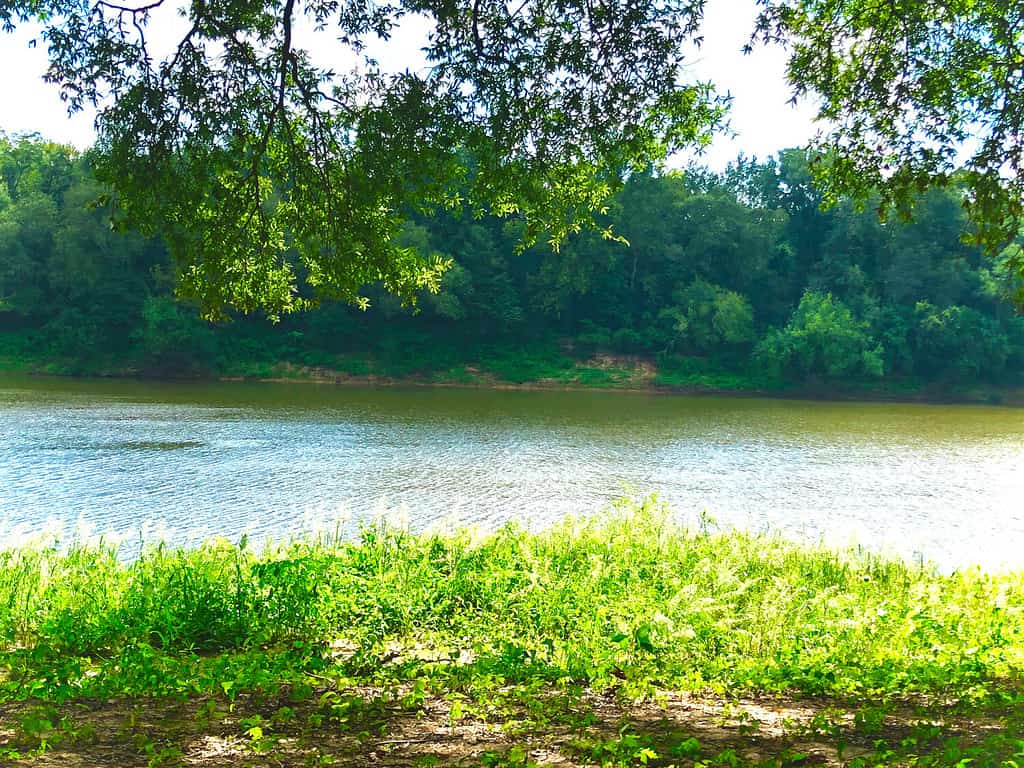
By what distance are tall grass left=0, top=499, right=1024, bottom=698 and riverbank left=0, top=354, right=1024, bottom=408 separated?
52.4m

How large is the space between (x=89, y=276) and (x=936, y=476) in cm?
5585

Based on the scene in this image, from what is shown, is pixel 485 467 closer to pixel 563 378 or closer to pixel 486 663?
pixel 486 663

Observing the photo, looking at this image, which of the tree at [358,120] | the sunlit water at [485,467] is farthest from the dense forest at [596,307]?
the tree at [358,120]

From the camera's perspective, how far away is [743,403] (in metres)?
55.3

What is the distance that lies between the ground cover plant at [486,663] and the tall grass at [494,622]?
27mm

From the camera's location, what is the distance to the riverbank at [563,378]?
61969 millimetres

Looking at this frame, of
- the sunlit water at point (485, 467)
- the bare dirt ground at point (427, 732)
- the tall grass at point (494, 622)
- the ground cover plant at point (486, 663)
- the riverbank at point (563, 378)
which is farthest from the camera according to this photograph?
the riverbank at point (563, 378)

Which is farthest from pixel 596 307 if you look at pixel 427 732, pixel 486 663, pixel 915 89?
pixel 427 732

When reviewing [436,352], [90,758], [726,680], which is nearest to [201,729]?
[90,758]

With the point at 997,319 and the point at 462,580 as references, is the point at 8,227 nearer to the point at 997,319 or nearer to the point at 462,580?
the point at 462,580

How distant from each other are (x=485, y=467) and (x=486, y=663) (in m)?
18.6

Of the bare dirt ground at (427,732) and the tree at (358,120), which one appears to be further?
the tree at (358,120)

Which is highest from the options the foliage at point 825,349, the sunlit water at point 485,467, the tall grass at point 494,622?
the foliage at point 825,349

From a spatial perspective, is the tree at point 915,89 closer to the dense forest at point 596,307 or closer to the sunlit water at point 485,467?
the sunlit water at point 485,467
